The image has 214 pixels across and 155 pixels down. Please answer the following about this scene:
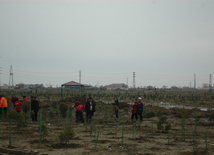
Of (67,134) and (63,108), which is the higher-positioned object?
(63,108)

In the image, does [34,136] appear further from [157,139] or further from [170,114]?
[170,114]

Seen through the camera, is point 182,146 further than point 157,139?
No

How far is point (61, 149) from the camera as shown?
317 inches

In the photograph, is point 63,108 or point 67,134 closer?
point 67,134

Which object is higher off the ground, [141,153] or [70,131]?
[70,131]

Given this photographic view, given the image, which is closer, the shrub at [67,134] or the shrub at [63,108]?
the shrub at [67,134]

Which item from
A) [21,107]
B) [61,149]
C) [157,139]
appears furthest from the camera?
[21,107]

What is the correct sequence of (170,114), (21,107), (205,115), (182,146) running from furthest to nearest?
(170,114) → (205,115) → (21,107) → (182,146)

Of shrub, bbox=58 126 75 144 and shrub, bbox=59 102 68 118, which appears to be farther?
shrub, bbox=59 102 68 118

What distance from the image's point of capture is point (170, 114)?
21.3 meters

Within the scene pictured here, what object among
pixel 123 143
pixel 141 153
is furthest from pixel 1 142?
pixel 141 153

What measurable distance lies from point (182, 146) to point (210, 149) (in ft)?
3.19

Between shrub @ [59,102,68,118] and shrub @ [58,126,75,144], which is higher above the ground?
shrub @ [59,102,68,118]

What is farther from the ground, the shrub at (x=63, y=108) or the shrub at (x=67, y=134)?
the shrub at (x=63, y=108)
